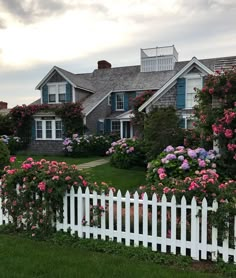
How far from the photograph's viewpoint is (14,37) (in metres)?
11.9

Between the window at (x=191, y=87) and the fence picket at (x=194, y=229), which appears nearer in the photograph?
the fence picket at (x=194, y=229)

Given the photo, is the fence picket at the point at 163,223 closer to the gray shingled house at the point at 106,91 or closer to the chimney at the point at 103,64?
the gray shingled house at the point at 106,91

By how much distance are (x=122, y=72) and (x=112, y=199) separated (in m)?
23.7

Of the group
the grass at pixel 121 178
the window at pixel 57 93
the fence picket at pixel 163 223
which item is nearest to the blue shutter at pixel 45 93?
the window at pixel 57 93

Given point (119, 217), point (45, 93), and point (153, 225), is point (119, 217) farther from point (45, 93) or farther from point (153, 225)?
point (45, 93)

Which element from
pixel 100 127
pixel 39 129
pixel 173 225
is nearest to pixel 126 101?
pixel 100 127

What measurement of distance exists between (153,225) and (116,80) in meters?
23.0

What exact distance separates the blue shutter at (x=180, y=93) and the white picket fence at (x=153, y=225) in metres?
13.4

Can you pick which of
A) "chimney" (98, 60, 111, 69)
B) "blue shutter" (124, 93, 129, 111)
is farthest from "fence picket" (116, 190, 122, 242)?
"chimney" (98, 60, 111, 69)

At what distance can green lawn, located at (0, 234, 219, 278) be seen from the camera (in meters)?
Answer: 3.48

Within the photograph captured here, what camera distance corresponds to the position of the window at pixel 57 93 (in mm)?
23344

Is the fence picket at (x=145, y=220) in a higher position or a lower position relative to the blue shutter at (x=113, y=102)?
lower

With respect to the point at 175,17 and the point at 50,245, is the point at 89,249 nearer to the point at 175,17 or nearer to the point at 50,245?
the point at 50,245

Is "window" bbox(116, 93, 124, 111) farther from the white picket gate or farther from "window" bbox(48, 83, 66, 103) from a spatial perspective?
the white picket gate
